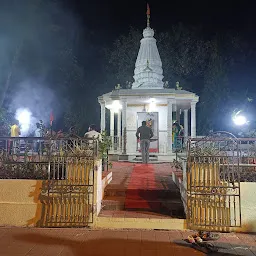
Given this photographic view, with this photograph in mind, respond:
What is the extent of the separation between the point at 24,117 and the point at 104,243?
26.1 meters

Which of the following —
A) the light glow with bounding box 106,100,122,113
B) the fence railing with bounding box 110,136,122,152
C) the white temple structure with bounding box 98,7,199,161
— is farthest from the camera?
the light glow with bounding box 106,100,122,113

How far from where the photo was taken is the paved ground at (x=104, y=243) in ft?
15.1

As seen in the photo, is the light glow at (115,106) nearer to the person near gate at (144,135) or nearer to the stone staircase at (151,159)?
the stone staircase at (151,159)

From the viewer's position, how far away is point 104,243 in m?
5.02

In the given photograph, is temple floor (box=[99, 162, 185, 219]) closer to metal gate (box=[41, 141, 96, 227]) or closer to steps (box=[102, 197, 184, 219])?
steps (box=[102, 197, 184, 219])

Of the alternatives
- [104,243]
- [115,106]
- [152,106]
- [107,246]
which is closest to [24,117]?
[115,106]

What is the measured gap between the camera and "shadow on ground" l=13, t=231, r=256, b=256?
15.1ft

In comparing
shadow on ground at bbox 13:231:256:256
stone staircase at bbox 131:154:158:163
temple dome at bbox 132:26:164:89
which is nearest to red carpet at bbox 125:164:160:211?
shadow on ground at bbox 13:231:256:256

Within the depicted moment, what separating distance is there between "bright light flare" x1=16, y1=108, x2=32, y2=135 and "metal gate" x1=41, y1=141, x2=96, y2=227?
2268 cm

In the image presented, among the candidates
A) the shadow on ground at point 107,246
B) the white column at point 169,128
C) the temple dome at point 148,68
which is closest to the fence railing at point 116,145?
the white column at point 169,128

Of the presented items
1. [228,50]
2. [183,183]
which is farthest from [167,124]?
[228,50]

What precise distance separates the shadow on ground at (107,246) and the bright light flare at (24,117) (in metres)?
23.6

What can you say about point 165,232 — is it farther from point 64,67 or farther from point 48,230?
point 64,67

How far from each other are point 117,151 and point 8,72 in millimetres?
19972
